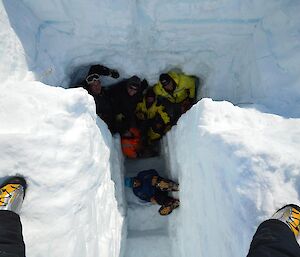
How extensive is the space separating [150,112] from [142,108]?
0.12 metres

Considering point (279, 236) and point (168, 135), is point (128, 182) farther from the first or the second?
point (279, 236)

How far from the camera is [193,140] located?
255 cm

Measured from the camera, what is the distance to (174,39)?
309 cm

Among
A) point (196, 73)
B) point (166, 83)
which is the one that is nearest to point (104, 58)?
point (166, 83)

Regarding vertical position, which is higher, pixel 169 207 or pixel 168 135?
pixel 168 135

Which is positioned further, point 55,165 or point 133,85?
point 133,85

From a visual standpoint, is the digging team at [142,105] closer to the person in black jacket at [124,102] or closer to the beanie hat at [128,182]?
the person in black jacket at [124,102]

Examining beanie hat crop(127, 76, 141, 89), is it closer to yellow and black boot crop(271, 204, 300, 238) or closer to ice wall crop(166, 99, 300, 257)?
ice wall crop(166, 99, 300, 257)

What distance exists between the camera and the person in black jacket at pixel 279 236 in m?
1.22

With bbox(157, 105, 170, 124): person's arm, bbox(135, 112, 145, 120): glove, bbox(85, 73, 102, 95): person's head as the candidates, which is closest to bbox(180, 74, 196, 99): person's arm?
bbox(157, 105, 170, 124): person's arm

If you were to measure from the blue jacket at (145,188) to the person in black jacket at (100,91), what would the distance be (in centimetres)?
72

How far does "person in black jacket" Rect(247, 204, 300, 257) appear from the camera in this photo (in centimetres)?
122

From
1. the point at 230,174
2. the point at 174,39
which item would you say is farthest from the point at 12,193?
the point at 174,39

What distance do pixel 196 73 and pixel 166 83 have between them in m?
0.42
